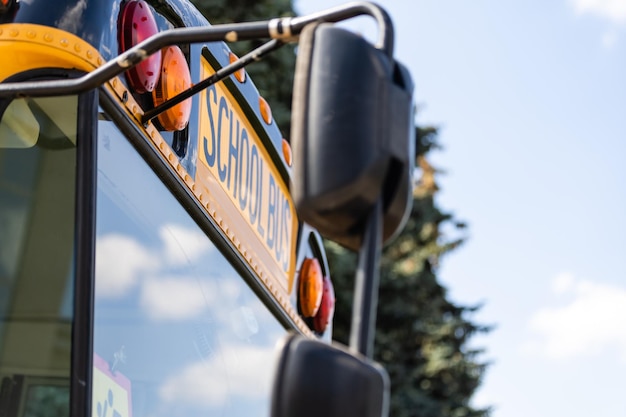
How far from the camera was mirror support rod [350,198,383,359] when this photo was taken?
119 centimetres

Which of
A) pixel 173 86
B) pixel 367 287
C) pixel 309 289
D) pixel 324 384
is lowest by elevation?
pixel 324 384

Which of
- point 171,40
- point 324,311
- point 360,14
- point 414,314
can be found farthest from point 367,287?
point 414,314

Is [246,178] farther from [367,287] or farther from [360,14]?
[367,287]

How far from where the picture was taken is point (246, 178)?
7.95ft

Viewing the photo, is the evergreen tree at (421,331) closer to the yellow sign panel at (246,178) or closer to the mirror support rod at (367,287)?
the yellow sign panel at (246,178)

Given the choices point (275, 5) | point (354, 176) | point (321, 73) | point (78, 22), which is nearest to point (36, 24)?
point (78, 22)

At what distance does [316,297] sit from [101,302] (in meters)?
1.37

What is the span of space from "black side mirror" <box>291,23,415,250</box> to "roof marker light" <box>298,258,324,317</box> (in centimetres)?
166

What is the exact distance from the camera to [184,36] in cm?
153

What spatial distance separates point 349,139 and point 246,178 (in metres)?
1.22

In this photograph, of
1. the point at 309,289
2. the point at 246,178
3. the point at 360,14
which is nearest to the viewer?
the point at 360,14

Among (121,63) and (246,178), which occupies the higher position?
(246,178)

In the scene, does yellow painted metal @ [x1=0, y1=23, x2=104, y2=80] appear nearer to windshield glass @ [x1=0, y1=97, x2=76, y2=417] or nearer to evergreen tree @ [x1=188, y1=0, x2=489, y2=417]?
windshield glass @ [x1=0, y1=97, x2=76, y2=417]

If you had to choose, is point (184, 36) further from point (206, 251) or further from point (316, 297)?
point (316, 297)
